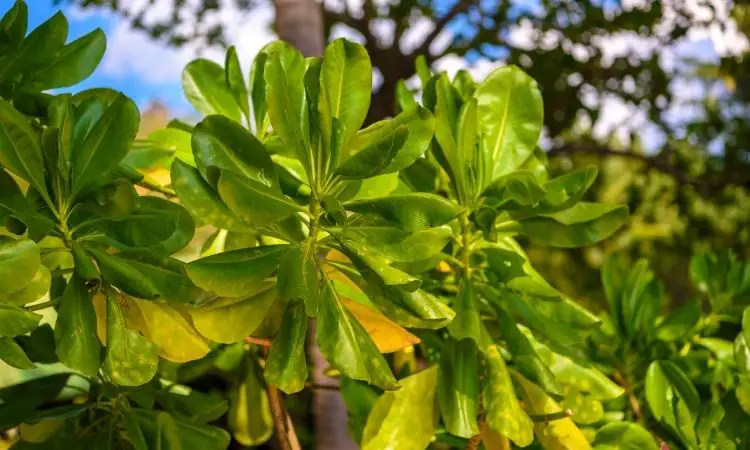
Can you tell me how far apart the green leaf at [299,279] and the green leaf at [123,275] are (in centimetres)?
7

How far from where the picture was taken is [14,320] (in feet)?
1.26

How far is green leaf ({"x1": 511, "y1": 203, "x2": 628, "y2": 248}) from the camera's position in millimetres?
547

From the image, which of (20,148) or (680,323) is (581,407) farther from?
(20,148)

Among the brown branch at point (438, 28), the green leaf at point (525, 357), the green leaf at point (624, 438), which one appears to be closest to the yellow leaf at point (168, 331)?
the green leaf at point (525, 357)

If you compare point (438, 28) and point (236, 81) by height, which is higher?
point (236, 81)

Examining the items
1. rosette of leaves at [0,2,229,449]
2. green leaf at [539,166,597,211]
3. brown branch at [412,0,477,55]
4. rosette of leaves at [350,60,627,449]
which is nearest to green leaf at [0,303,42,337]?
rosette of leaves at [0,2,229,449]

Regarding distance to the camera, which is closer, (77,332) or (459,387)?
(77,332)

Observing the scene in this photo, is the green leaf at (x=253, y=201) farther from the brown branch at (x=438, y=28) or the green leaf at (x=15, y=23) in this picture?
the brown branch at (x=438, y=28)

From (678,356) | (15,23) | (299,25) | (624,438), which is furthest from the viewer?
(299,25)

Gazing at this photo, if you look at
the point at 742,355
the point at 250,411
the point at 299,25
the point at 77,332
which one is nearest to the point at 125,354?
the point at 77,332

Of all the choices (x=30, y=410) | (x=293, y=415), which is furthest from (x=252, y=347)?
(x=293, y=415)

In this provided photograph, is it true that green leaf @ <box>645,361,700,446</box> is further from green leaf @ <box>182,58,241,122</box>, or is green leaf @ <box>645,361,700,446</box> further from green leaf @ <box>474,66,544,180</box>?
green leaf @ <box>182,58,241,122</box>

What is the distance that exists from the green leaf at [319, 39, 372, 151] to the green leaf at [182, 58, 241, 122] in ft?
0.52

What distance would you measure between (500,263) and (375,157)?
165 millimetres
